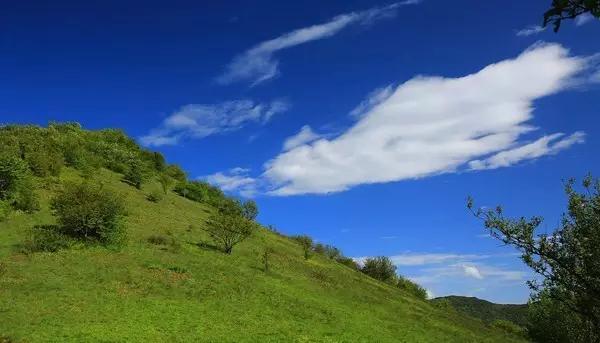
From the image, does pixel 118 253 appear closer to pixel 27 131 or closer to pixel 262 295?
pixel 262 295

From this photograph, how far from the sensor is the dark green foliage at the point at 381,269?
98.5m

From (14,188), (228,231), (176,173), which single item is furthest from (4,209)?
(176,173)

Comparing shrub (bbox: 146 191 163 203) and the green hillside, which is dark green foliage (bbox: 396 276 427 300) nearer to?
the green hillside

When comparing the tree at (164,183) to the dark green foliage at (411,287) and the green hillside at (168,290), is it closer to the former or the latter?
the green hillside at (168,290)

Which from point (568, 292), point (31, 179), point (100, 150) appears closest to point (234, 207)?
point (100, 150)

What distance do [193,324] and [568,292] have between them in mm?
25530

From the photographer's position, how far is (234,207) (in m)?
90.2

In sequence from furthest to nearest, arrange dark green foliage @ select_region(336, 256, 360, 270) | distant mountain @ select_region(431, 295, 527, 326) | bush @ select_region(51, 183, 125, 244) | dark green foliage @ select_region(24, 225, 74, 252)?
distant mountain @ select_region(431, 295, 527, 326), dark green foliage @ select_region(336, 256, 360, 270), bush @ select_region(51, 183, 125, 244), dark green foliage @ select_region(24, 225, 74, 252)

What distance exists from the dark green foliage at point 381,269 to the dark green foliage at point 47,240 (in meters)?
61.1

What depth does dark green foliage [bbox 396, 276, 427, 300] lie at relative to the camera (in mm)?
99250

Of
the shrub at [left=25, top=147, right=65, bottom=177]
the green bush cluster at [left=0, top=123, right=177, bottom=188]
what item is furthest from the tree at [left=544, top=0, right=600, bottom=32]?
the shrub at [left=25, top=147, right=65, bottom=177]

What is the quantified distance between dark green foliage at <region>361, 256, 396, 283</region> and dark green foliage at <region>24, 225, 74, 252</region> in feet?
201

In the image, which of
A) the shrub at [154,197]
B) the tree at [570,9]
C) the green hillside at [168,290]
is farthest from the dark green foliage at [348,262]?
the tree at [570,9]

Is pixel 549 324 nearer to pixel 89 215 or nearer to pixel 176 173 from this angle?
pixel 89 215
